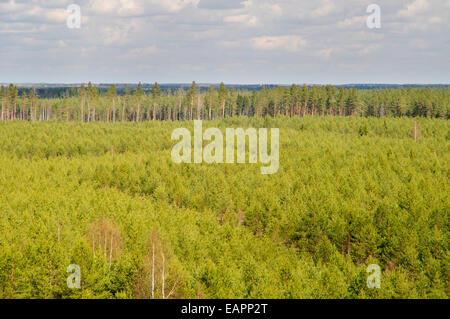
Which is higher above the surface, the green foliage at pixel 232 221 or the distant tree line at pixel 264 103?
the distant tree line at pixel 264 103

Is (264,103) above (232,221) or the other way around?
above

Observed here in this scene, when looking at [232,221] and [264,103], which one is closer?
[232,221]

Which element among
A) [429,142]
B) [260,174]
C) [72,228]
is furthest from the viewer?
[429,142]

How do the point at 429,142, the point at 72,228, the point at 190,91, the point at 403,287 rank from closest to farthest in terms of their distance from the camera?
1. the point at 403,287
2. the point at 72,228
3. the point at 429,142
4. the point at 190,91

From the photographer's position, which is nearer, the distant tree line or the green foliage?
the green foliage

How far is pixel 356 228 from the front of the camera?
46781 mm

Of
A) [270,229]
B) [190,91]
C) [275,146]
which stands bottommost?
[270,229]

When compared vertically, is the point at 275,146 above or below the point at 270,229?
above

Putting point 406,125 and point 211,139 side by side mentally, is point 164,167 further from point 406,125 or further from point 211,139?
point 406,125

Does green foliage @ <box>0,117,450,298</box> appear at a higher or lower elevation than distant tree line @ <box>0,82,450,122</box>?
lower

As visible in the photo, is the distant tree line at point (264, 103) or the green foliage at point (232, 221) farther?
the distant tree line at point (264, 103)

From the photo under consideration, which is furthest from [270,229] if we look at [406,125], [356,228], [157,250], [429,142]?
[406,125]

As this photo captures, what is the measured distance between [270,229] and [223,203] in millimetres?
10648

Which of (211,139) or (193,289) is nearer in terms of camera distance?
(193,289)
